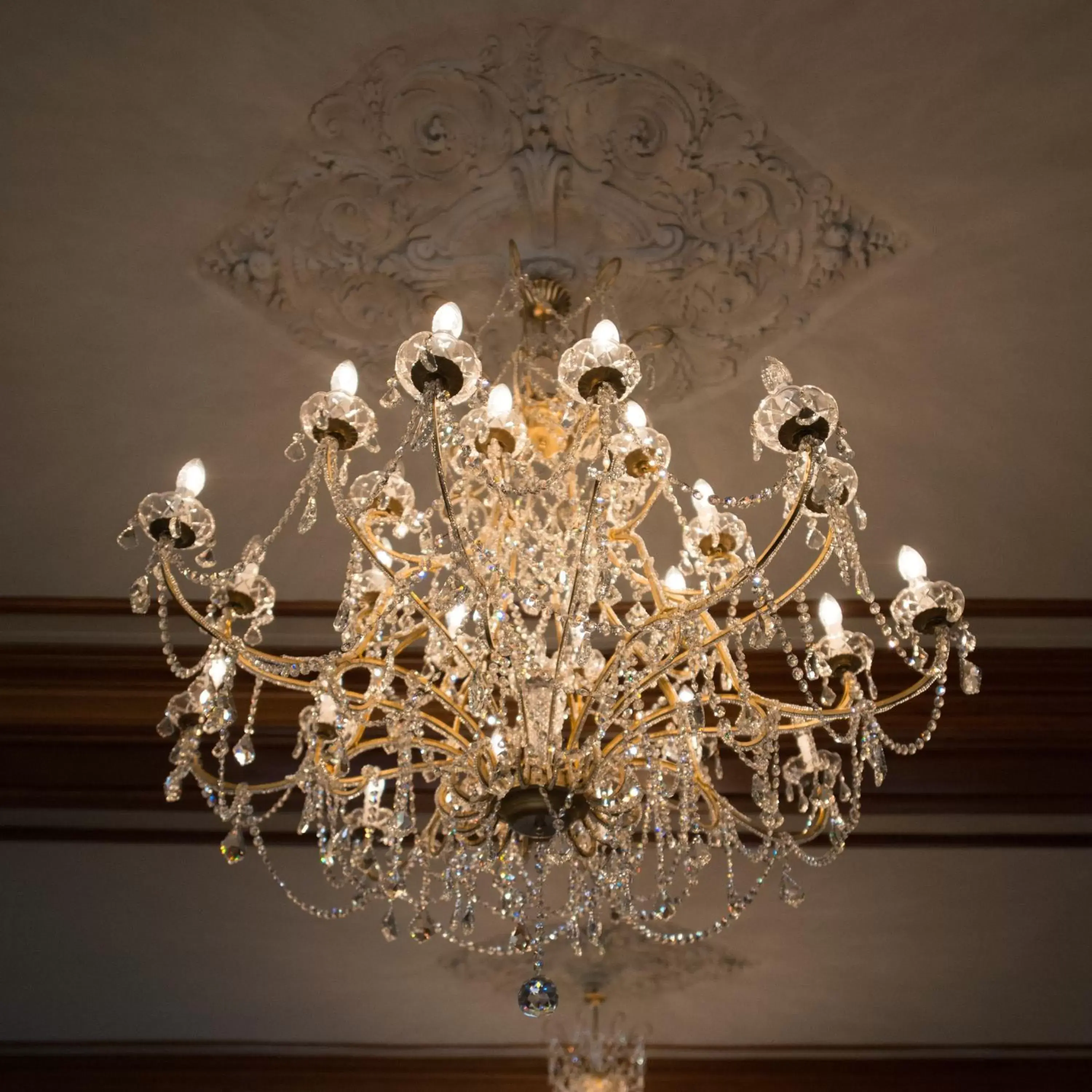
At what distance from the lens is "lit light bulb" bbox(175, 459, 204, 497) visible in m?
1.85

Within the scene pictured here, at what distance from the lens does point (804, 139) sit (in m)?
2.19

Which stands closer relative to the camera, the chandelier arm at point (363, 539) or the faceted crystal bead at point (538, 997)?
the chandelier arm at point (363, 539)

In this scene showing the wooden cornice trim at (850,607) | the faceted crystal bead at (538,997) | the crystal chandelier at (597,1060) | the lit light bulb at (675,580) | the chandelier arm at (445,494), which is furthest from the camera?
the crystal chandelier at (597,1060)

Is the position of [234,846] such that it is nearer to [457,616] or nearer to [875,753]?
[457,616]

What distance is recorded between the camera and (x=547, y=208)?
7.50ft

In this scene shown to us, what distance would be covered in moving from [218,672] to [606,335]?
0.93 m

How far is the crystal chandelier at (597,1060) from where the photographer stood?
5070 mm

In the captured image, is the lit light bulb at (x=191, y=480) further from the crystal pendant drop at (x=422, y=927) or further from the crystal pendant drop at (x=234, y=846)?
the crystal pendant drop at (x=422, y=927)

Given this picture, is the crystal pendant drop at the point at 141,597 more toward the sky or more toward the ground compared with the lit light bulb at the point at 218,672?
more toward the sky

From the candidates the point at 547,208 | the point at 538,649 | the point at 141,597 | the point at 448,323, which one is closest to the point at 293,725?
the point at 538,649

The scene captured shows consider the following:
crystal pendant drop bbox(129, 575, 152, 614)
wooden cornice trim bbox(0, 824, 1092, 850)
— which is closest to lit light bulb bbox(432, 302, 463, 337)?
crystal pendant drop bbox(129, 575, 152, 614)

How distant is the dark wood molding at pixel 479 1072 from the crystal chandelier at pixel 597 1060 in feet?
0.84

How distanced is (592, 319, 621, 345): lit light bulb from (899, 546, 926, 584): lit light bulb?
2.17 feet

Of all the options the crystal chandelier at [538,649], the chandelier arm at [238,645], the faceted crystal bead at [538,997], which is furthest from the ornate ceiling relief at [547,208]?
the faceted crystal bead at [538,997]
